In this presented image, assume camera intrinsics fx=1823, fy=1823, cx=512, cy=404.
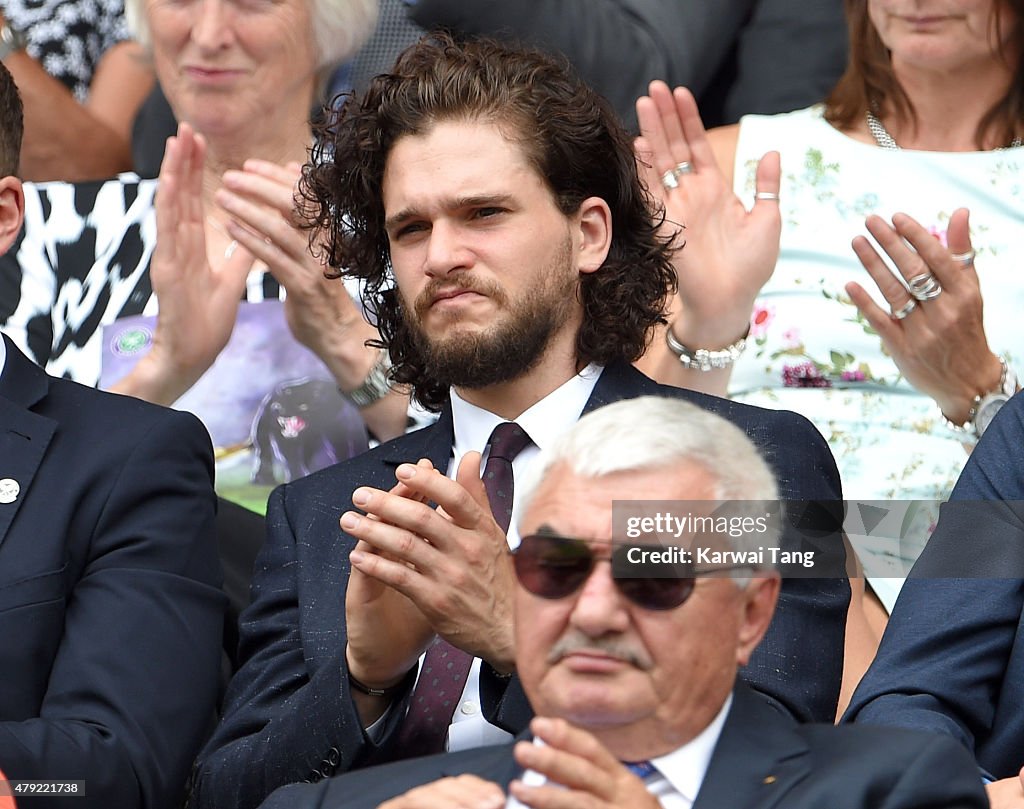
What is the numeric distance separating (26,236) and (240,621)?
4.39 feet

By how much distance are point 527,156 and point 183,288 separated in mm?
901

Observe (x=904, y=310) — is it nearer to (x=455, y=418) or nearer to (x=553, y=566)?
(x=455, y=418)

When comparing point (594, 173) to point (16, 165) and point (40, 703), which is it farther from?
point (40, 703)

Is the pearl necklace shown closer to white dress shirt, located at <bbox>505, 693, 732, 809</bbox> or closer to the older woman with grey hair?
the older woman with grey hair

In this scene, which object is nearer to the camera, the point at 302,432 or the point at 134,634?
the point at 134,634

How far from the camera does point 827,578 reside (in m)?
2.78

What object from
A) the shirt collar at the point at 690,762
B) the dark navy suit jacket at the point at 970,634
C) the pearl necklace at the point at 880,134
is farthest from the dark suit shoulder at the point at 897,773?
the pearl necklace at the point at 880,134

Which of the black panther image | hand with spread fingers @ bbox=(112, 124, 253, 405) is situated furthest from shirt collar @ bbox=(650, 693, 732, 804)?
hand with spread fingers @ bbox=(112, 124, 253, 405)

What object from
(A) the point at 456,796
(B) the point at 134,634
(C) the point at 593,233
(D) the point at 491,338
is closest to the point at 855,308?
(C) the point at 593,233

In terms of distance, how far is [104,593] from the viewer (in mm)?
2740

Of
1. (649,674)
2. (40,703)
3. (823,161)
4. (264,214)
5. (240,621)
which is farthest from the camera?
(823,161)

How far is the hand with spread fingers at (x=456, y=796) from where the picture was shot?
5.99ft

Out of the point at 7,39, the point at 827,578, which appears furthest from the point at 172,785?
the point at 7,39

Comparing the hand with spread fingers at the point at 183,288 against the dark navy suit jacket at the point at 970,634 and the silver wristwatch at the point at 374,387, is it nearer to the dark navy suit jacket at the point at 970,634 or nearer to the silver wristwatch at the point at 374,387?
the silver wristwatch at the point at 374,387
